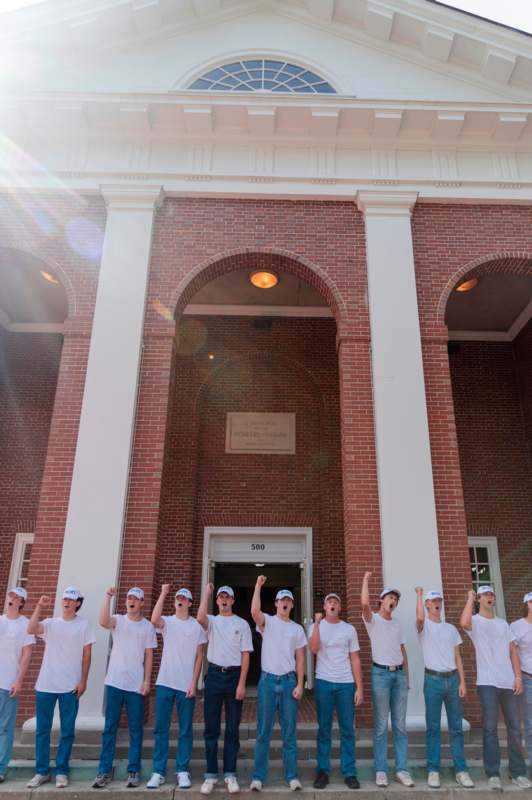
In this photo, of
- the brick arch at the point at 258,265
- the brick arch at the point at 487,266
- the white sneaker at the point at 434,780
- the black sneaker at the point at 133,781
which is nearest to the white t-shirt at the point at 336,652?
the white sneaker at the point at 434,780

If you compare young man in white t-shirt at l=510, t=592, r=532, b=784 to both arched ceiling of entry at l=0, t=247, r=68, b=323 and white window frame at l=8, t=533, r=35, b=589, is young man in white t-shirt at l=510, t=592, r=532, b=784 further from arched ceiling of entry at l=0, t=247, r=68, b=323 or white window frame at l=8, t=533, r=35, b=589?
arched ceiling of entry at l=0, t=247, r=68, b=323

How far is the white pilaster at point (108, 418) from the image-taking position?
23.9 feet

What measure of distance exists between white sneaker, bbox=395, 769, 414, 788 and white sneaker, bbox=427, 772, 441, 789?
17 centimetres

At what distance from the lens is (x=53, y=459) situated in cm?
798

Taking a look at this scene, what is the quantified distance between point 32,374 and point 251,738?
869 centimetres

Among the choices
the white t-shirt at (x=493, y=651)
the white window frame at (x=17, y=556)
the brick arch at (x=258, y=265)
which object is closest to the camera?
the white t-shirt at (x=493, y=651)

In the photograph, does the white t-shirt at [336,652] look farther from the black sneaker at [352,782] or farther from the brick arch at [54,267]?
the brick arch at [54,267]

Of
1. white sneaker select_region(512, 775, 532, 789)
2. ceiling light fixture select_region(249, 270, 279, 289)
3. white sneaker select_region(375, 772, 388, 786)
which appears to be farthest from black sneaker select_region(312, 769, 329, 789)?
ceiling light fixture select_region(249, 270, 279, 289)

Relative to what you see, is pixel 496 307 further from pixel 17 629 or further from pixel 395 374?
pixel 17 629

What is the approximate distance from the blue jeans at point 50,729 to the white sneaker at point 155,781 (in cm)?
82

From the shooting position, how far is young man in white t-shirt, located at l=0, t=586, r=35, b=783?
5742 mm

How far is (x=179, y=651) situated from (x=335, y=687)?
5.12ft

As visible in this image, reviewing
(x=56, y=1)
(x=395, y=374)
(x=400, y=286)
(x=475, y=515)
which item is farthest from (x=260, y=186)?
A: (x=475, y=515)

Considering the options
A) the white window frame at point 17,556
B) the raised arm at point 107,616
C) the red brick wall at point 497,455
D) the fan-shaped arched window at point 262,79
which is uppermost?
the fan-shaped arched window at point 262,79
